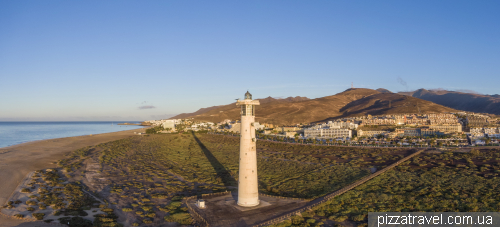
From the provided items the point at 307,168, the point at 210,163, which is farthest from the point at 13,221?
the point at 307,168

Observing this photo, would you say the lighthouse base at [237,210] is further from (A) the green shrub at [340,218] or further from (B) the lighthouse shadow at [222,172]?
(B) the lighthouse shadow at [222,172]

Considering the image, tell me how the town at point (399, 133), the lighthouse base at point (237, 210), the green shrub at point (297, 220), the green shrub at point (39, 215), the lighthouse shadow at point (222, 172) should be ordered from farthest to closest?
1. the town at point (399, 133)
2. the lighthouse shadow at point (222, 172)
3. the green shrub at point (39, 215)
4. the green shrub at point (297, 220)
5. the lighthouse base at point (237, 210)

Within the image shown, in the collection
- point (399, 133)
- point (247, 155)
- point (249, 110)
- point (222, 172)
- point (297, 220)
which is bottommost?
point (222, 172)

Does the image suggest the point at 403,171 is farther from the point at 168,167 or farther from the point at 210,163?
the point at 168,167

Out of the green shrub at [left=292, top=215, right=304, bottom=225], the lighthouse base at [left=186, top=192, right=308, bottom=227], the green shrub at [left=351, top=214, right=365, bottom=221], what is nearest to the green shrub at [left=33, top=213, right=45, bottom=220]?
the lighthouse base at [left=186, top=192, right=308, bottom=227]

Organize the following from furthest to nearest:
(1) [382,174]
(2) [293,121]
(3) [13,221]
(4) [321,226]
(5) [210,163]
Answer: (2) [293,121], (5) [210,163], (1) [382,174], (3) [13,221], (4) [321,226]

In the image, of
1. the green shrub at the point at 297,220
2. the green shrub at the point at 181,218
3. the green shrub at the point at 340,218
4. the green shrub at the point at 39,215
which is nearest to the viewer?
the green shrub at the point at 297,220

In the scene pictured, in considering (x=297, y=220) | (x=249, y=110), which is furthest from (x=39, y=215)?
(x=297, y=220)

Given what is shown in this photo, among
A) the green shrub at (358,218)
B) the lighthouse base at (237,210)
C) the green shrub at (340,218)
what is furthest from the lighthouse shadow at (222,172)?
the green shrub at (358,218)

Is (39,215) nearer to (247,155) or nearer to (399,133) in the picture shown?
(247,155)
